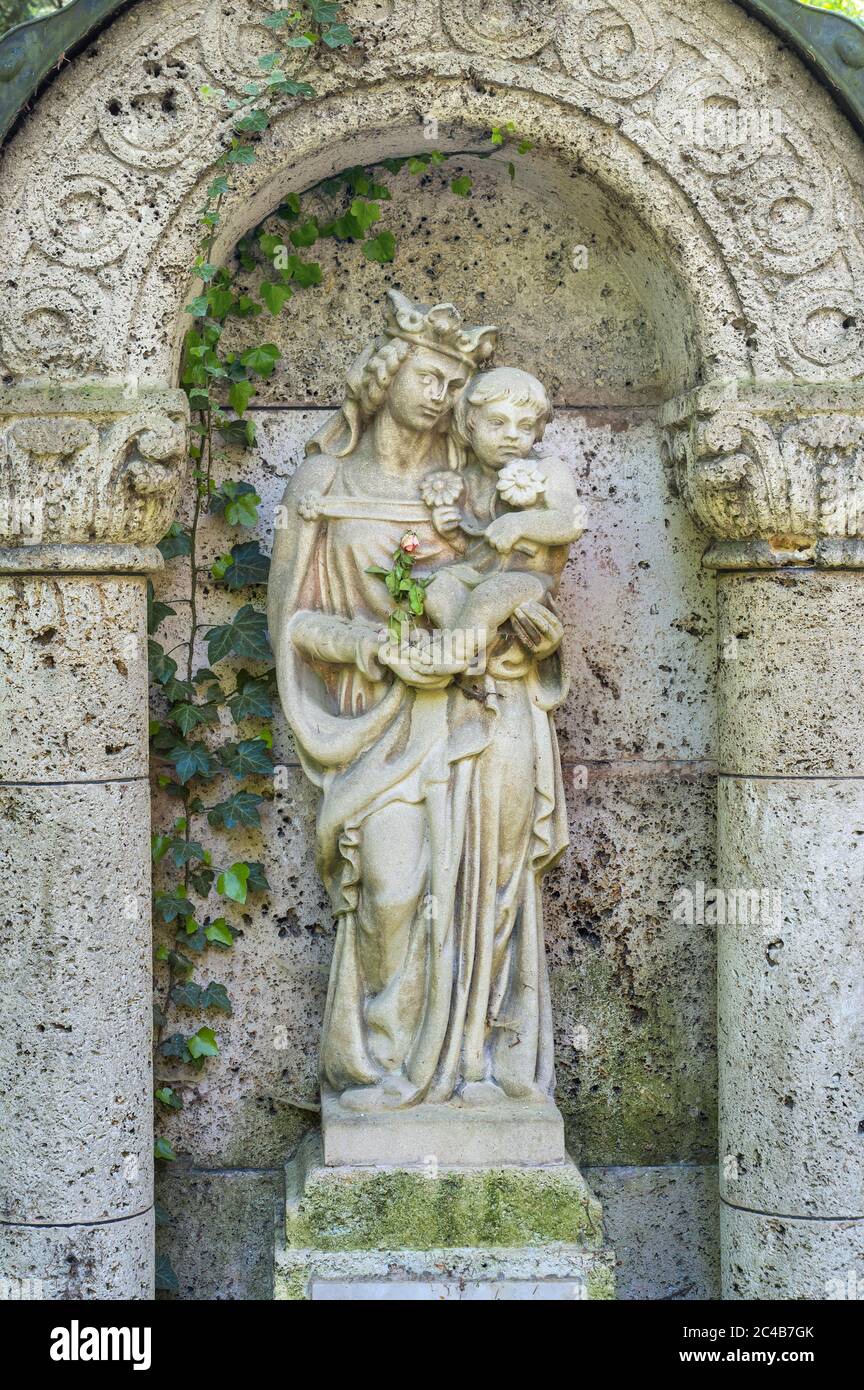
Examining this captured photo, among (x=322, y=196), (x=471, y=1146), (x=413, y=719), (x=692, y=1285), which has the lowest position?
(x=692, y=1285)

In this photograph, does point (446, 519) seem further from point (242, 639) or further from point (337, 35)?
point (337, 35)

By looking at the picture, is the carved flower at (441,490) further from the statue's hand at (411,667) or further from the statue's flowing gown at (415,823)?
the statue's hand at (411,667)

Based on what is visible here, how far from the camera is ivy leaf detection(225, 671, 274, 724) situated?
15.3ft

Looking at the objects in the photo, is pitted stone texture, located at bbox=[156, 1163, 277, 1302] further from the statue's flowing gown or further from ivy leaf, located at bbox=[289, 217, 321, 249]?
→ ivy leaf, located at bbox=[289, 217, 321, 249]

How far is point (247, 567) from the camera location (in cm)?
468

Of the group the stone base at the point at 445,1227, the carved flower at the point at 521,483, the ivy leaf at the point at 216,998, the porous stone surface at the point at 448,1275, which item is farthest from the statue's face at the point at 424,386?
the porous stone surface at the point at 448,1275

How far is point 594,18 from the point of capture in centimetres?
425

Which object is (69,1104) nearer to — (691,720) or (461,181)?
(691,720)

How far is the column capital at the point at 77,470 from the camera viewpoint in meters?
4.11

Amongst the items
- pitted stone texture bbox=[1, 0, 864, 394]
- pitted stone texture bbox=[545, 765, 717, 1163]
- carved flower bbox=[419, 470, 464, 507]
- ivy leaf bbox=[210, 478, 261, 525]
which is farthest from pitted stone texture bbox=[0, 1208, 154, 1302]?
pitted stone texture bbox=[1, 0, 864, 394]

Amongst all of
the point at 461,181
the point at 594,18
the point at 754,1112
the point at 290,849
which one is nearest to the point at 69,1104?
the point at 290,849

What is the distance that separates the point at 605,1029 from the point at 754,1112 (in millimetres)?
551

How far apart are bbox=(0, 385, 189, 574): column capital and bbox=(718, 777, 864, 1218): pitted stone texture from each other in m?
1.70

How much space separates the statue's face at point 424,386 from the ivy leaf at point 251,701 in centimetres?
85
